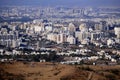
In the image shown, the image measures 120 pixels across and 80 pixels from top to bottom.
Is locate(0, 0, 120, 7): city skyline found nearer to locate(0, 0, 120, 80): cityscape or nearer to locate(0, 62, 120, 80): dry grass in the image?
locate(0, 0, 120, 80): cityscape

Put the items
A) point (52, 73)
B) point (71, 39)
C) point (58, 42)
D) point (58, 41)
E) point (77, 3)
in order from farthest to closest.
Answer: point (77, 3)
point (58, 41)
point (58, 42)
point (71, 39)
point (52, 73)

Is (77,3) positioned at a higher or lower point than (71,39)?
higher

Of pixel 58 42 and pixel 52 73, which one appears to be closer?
pixel 52 73

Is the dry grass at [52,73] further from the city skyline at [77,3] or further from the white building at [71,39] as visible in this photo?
the city skyline at [77,3]

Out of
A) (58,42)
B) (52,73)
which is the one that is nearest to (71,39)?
(58,42)

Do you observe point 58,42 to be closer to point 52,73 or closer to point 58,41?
point 58,41

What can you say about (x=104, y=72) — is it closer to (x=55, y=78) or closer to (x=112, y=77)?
(x=112, y=77)

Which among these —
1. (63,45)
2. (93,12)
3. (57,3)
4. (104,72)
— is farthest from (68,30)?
(57,3)

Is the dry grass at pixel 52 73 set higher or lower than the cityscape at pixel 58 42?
lower

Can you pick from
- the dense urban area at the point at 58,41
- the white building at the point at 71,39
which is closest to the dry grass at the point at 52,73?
the dense urban area at the point at 58,41
